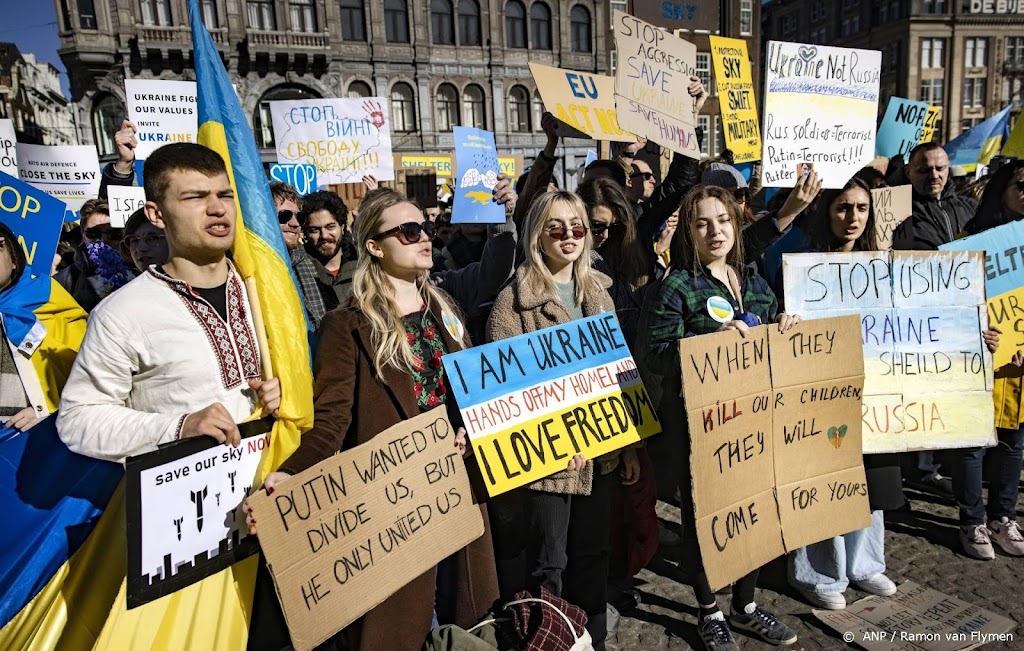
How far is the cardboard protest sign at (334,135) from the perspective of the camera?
686 centimetres

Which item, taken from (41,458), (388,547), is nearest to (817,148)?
(388,547)

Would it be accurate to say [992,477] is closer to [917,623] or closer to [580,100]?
[917,623]

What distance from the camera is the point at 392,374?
7.80ft

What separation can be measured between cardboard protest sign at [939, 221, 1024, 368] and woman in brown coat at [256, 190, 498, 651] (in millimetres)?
3039

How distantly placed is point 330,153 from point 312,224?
11.3ft

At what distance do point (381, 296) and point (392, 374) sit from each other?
33 cm

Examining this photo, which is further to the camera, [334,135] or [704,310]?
[334,135]

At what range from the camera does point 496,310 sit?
280 cm

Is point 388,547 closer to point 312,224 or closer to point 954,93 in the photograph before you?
point 312,224

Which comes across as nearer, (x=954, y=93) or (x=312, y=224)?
(x=312, y=224)

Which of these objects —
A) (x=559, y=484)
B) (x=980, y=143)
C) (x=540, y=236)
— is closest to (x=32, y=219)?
(x=540, y=236)

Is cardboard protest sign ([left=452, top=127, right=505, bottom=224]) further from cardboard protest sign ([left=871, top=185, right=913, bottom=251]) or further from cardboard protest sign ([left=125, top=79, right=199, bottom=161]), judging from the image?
cardboard protest sign ([left=871, top=185, right=913, bottom=251])

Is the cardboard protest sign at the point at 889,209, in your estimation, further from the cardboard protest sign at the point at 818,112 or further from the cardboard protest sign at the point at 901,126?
the cardboard protest sign at the point at 901,126

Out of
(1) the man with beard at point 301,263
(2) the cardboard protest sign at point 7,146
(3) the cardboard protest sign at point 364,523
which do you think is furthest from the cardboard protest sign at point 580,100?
(2) the cardboard protest sign at point 7,146
